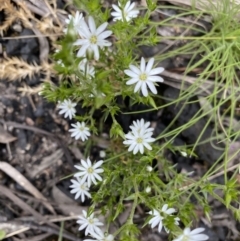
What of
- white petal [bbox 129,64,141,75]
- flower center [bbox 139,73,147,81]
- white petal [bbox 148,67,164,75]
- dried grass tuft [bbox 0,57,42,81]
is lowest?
dried grass tuft [bbox 0,57,42,81]

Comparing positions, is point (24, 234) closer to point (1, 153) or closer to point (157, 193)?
point (1, 153)

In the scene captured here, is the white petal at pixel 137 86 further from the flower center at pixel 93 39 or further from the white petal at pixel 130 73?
the flower center at pixel 93 39

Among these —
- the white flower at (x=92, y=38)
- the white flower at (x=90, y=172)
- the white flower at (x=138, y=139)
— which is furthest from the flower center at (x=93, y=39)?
the white flower at (x=90, y=172)

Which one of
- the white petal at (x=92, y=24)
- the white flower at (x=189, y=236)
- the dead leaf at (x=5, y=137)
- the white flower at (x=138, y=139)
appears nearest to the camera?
the white petal at (x=92, y=24)

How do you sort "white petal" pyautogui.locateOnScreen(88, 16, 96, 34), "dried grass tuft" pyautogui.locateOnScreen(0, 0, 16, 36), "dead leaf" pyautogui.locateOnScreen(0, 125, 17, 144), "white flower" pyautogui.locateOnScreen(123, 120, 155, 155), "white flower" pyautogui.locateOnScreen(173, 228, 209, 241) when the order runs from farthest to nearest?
"dead leaf" pyautogui.locateOnScreen(0, 125, 17, 144), "dried grass tuft" pyautogui.locateOnScreen(0, 0, 16, 36), "white flower" pyautogui.locateOnScreen(123, 120, 155, 155), "white flower" pyautogui.locateOnScreen(173, 228, 209, 241), "white petal" pyautogui.locateOnScreen(88, 16, 96, 34)

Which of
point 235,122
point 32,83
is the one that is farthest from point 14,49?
point 235,122

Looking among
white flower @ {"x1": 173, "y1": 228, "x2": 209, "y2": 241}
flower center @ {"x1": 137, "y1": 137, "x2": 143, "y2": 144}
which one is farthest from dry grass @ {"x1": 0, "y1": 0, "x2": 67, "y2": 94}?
white flower @ {"x1": 173, "y1": 228, "x2": 209, "y2": 241}

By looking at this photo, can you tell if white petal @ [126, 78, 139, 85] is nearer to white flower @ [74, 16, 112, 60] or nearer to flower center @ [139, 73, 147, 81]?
flower center @ [139, 73, 147, 81]

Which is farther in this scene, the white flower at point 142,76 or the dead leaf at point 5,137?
the dead leaf at point 5,137

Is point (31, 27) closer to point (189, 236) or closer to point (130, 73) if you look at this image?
point (130, 73)

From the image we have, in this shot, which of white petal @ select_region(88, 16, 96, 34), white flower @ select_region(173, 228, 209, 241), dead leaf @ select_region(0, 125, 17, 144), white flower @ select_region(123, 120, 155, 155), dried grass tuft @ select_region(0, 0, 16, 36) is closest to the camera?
white petal @ select_region(88, 16, 96, 34)

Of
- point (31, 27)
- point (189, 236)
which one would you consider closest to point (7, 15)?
point (31, 27)
